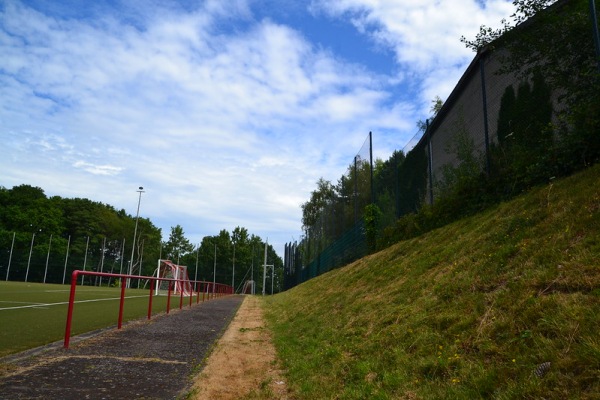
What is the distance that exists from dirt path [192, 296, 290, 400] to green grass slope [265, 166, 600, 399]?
0.23 m

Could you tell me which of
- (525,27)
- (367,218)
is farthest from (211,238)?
(525,27)

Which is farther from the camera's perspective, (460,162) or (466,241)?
(460,162)

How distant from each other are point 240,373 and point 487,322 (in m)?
2.86

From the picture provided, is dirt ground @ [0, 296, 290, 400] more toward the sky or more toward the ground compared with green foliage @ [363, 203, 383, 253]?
more toward the ground

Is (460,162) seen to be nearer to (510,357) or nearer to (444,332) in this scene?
(444,332)

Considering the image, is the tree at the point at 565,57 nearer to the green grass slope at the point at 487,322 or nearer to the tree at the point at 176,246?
the green grass slope at the point at 487,322

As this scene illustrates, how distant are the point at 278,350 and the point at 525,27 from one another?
920 centimetres

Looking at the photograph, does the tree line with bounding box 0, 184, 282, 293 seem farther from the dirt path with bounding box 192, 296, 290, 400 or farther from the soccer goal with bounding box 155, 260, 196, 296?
the dirt path with bounding box 192, 296, 290, 400

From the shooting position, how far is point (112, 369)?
177 inches

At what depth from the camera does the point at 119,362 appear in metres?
4.84

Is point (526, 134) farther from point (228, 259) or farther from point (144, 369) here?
point (228, 259)

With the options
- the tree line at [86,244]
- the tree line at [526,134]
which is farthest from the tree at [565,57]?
the tree line at [86,244]

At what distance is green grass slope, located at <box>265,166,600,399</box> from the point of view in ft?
8.92

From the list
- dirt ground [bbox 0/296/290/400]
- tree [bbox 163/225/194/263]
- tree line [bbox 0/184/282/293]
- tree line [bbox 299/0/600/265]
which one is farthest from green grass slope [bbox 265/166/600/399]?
tree [bbox 163/225/194/263]
